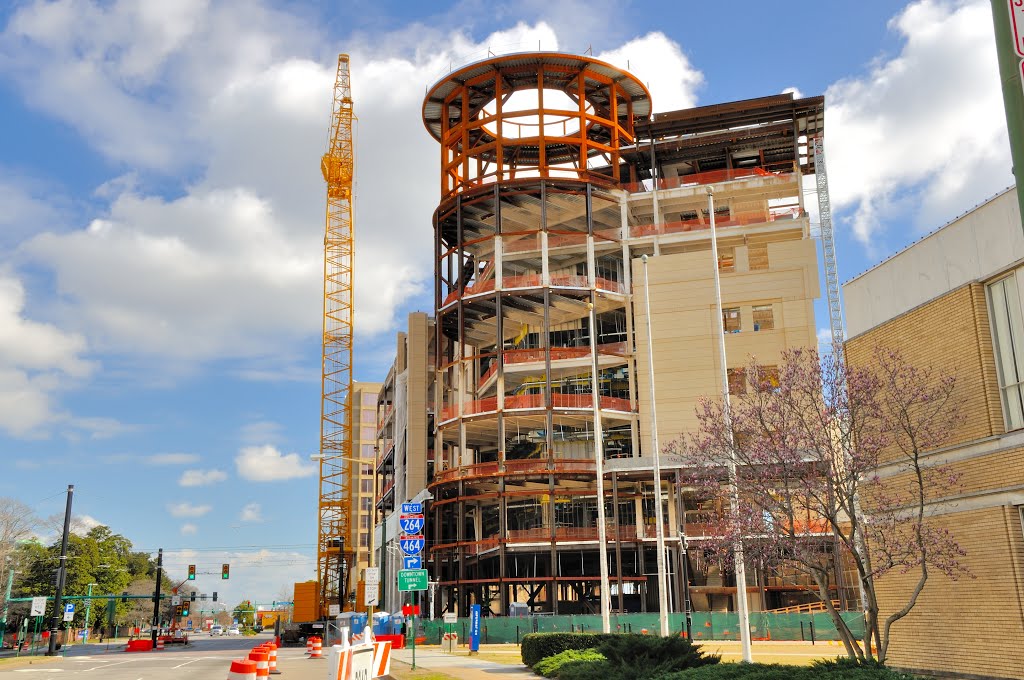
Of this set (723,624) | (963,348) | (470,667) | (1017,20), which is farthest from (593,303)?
(1017,20)

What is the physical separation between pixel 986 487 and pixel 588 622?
102ft

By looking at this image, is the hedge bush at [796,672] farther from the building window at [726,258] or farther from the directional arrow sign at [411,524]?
the building window at [726,258]

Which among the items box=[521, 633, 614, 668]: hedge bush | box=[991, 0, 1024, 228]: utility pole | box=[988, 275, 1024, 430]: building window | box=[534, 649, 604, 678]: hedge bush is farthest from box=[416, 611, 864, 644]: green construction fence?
box=[991, 0, 1024, 228]: utility pole

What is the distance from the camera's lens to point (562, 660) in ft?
83.4

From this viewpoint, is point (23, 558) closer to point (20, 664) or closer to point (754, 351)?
point (20, 664)

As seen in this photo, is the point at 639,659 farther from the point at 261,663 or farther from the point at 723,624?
the point at 723,624

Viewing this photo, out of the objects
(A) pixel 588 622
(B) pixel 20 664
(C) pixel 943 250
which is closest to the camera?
(C) pixel 943 250

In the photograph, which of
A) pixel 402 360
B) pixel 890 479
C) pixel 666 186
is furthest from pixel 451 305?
pixel 890 479

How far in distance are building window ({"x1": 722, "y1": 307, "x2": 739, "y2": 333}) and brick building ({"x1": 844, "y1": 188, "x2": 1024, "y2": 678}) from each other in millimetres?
44885

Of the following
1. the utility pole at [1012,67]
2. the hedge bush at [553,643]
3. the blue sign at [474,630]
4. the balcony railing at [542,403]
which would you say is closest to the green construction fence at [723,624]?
the blue sign at [474,630]

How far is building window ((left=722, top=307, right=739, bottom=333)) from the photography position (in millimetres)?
68875

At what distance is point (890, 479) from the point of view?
2467 cm

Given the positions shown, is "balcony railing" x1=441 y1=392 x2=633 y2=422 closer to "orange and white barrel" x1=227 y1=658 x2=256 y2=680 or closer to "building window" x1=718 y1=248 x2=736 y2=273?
"building window" x1=718 y1=248 x2=736 y2=273

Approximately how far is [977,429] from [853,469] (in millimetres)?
3148
